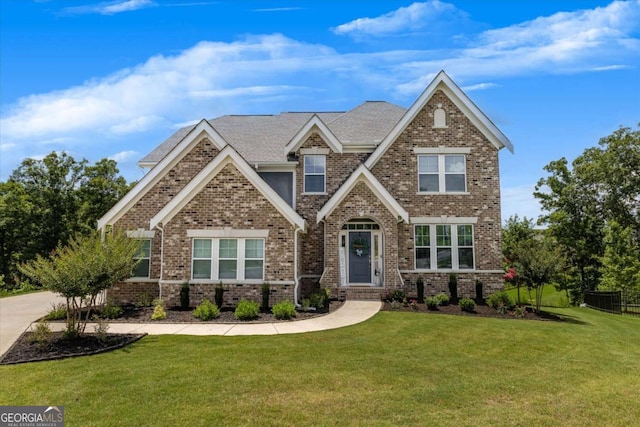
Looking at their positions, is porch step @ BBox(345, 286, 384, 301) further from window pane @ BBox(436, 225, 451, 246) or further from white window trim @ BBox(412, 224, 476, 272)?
window pane @ BBox(436, 225, 451, 246)

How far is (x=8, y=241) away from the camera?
35969 mm

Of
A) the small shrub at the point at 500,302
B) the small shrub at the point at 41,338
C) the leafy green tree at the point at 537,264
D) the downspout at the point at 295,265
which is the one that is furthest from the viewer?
the small shrub at the point at 500,302

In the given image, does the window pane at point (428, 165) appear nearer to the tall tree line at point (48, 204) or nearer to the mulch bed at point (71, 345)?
the mulch bed at point (71, 345)

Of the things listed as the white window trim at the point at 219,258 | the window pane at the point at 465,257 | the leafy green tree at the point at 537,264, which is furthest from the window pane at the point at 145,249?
the leafy green tree at the point at 537,264

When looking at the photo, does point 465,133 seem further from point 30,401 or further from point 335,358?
point 30,401

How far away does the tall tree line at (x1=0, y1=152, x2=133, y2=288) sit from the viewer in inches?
1398

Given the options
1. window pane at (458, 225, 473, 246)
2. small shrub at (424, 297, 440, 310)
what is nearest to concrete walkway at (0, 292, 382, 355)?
small shrub at (424, 297, 440, 310)

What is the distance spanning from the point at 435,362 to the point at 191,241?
10.4 m

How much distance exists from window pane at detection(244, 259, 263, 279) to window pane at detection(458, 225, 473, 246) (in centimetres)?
967

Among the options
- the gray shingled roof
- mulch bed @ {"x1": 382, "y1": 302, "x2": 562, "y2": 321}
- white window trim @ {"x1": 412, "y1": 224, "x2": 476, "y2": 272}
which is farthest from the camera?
the gray shingled roof

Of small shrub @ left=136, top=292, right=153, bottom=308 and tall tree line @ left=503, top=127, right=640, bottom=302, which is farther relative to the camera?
tall tree line @ left=503, top=127, right=640, bottom=302

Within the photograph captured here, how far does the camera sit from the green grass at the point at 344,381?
6.13 metres

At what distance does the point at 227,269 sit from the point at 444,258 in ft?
33.0

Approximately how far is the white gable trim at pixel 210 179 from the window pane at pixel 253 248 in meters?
1.49
